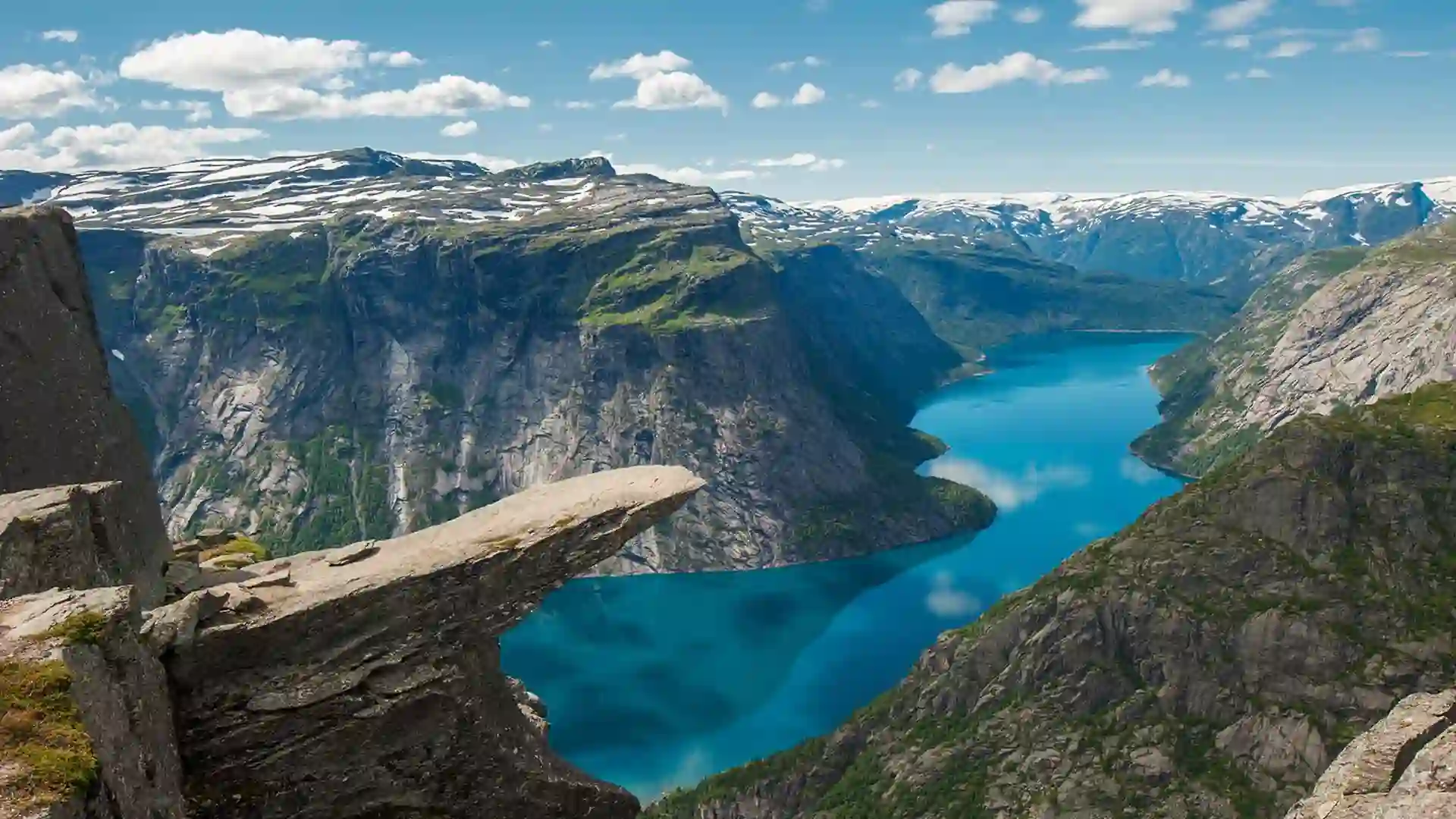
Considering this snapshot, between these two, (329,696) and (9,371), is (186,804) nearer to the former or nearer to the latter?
(329,696)

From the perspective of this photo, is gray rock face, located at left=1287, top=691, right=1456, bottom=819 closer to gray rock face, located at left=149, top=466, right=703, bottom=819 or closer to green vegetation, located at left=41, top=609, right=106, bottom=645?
gray rock face, located at left=149, top=466, right=703, bottom=819

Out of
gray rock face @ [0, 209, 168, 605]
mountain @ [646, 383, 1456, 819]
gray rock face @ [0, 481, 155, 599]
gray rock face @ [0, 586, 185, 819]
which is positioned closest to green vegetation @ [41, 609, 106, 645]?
gray rock face @ [0, 586, 185, 819]

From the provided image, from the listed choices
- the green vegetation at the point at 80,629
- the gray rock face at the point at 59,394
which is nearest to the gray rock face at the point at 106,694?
the green vegetation at the point at 80,629

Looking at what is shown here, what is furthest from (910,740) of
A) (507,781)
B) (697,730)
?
(507,781)

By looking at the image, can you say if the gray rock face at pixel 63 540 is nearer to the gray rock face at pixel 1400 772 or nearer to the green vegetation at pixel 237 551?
the green vegetation at pixel 237 551

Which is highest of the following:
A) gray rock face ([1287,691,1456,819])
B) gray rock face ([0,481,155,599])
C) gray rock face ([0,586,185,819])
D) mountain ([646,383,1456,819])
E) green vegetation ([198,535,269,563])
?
gray rock face ([0,481,155,599])

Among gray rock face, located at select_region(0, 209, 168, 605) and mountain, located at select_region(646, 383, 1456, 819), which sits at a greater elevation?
gray rock face, located at select_region(0, 209, 168, 605)

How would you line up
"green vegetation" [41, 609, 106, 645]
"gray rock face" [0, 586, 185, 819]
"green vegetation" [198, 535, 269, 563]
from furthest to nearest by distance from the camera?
1. "green vegetation" [198, 535, 269, 563]
2. "green vegetation" [41, 609, 106, 645]
3. "gray rock face" [0, 586, 185, 819]
